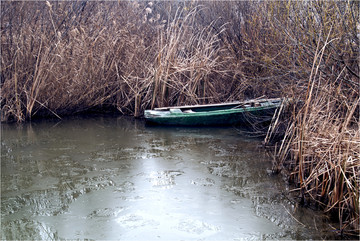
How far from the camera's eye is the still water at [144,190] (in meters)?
4.48

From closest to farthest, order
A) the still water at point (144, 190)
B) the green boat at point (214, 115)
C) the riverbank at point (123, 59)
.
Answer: the still water at point (144, 190)
the green boat at point (214, 115)
the riverbank at point (123, 59)

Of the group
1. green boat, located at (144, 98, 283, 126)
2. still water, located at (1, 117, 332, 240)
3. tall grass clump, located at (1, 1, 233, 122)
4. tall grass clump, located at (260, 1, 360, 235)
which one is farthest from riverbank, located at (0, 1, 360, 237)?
still water, located at (1, 117, 332, 240)

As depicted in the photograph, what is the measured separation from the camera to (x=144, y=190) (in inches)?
220

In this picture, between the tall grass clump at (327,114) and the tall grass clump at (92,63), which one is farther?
the tall grass clump at (92,63)

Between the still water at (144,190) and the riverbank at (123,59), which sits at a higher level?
the riverbank at (123,59)

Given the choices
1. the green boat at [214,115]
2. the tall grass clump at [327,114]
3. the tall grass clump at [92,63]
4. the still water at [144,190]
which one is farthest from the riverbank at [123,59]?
the still water at [144,190]

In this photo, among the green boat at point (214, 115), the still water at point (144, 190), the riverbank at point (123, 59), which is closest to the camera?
the still water at point (144, 190)

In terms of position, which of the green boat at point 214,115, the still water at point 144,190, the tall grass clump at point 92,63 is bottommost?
the still water at point 144,190

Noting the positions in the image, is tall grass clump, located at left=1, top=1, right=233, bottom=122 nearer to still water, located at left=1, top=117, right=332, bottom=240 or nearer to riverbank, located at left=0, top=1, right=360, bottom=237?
riverbank, located at left=0, top=1, right=360, bottom=237

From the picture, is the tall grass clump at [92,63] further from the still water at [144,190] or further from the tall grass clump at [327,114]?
the tall grass clump at [327,114]

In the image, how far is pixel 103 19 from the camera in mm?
11477

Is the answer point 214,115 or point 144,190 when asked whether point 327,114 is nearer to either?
point 144,190

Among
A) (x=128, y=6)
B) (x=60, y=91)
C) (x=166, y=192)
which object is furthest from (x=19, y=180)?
(x=128, y=6)

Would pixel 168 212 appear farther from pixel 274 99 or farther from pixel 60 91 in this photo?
pixel 60 91
